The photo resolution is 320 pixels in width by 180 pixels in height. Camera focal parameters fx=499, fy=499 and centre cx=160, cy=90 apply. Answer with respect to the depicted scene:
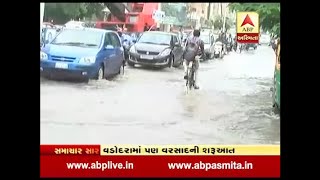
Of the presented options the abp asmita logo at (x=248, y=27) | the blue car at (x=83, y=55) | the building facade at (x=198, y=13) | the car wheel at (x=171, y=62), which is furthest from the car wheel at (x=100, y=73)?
the abp asmita logo at (x=248, y=27)

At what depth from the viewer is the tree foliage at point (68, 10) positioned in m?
5.78

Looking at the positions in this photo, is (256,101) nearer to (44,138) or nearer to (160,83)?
(160,83)

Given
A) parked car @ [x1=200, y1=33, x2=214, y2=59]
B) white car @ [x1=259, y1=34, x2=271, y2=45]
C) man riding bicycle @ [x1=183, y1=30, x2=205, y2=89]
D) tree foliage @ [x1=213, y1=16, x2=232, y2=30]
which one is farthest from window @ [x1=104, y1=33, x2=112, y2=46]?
white car @ [x1=259, y1=34, x2=271, y2=45]

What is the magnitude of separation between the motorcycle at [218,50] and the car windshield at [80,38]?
1406 millimetres

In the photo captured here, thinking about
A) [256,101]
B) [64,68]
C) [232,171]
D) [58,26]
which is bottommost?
[232,171]

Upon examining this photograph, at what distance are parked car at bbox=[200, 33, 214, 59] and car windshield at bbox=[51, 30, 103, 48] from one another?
4.12 feet

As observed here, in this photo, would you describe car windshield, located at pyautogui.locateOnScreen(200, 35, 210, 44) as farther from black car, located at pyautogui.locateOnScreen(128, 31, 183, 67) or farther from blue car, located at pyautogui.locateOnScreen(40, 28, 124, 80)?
blue car, located at pyautogui.locateOnScreen(40, 28, 124, 80)

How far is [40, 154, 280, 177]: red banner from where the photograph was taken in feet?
19.0

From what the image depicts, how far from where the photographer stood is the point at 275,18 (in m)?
5.85

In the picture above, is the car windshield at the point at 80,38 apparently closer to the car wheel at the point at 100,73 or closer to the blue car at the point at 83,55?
the blue car at the point at 83,55

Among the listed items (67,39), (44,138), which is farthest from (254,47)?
(44,138)

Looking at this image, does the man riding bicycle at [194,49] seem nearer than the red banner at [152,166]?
No

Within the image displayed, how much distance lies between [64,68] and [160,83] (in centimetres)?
116

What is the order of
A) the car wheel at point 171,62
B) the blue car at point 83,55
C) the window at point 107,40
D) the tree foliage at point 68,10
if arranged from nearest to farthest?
the tree foliage at point 68,10 → the blue car at point 83,55 → the window at point 107,40 → the car wheel at point 171,62
